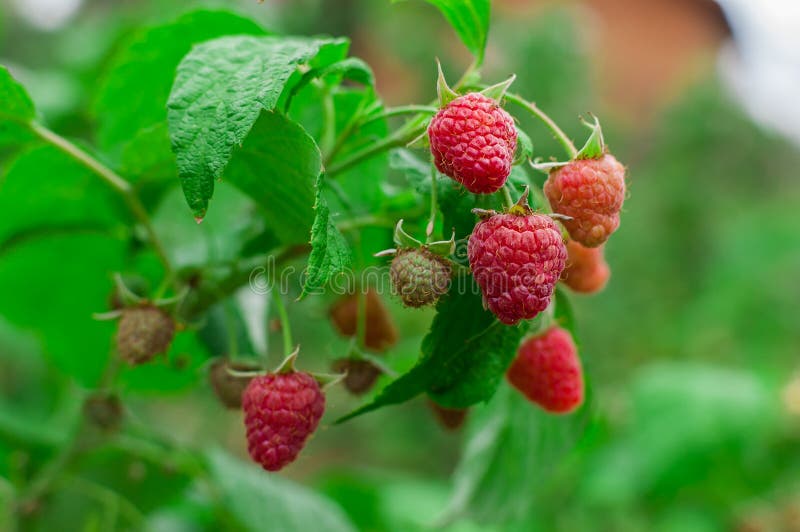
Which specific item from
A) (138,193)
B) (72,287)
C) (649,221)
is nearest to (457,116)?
(138,193)

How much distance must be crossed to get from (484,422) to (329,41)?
2.46ft

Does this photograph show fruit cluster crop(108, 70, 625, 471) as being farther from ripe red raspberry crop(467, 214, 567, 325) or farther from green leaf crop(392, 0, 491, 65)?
green leaf crop(392, 0, 491, 65)

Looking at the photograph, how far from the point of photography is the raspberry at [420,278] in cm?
71

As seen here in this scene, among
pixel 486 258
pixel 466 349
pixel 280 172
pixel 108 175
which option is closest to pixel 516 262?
pixel 486 258

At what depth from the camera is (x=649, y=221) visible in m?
5.22

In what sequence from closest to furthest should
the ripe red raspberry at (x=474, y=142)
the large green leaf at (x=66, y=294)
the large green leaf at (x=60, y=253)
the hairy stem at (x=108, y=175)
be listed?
the ripe red raspberry at (x=474, y=142)
the hairy stem at (x=108, y=175)
the large green leaf at (x=60, y=253)
the large green leaf at (x=66, y=294)

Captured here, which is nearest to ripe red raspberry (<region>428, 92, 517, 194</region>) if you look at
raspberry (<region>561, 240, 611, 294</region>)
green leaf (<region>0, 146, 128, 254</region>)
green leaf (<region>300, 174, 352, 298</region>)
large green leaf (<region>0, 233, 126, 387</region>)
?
green leaf (<region>300, 174, 352, 298</region>)

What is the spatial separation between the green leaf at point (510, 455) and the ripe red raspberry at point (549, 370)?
0.52 feet

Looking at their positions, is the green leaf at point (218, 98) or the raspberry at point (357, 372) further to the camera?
the raspberry at point (357, 372)

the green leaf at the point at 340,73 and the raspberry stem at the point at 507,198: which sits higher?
the green leaf at the point at 340,73

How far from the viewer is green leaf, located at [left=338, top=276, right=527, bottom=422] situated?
0.75 m

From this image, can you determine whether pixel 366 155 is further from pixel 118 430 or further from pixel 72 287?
pixel 72 287

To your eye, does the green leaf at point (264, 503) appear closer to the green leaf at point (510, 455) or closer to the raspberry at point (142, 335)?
the green leaf at point (510, 455)

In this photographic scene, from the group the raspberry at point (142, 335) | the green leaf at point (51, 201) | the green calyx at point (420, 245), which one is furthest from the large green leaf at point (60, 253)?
the green calyx at point (420, 245)
